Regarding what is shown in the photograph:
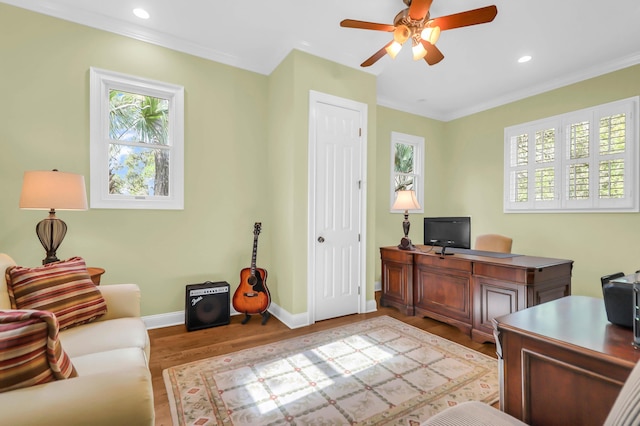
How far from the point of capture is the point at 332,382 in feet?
6.64

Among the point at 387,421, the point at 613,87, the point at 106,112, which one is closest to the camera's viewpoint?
the point at 387,421

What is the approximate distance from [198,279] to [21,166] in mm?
1821

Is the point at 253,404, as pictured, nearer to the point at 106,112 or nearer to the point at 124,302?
the point at 124,302

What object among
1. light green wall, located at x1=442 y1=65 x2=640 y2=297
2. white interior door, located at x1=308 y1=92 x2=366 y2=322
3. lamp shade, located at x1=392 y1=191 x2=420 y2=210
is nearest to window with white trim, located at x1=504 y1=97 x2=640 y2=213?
light green wall, located at x1=442 y1=65 x2=640 y2=297

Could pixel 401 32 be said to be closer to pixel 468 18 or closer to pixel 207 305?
pixel 468 18

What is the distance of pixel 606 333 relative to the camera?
1.00 metres

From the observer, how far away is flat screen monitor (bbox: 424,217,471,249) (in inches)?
125

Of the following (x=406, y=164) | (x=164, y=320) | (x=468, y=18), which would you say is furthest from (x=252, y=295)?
(x=406, y=164)

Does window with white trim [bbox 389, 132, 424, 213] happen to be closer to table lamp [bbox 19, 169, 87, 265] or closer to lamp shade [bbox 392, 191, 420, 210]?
lamp shade [bbox 392, 191, 420, 210]

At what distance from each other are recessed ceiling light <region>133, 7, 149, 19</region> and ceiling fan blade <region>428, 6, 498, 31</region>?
8.29ft

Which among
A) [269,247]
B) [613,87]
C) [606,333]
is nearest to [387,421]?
[606,333]

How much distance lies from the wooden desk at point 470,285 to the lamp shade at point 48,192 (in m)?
3.22

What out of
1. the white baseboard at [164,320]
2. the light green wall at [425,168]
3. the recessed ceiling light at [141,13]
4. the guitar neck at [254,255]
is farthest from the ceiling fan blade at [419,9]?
the white baseboard at [164,320]

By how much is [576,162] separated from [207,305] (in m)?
4.94
